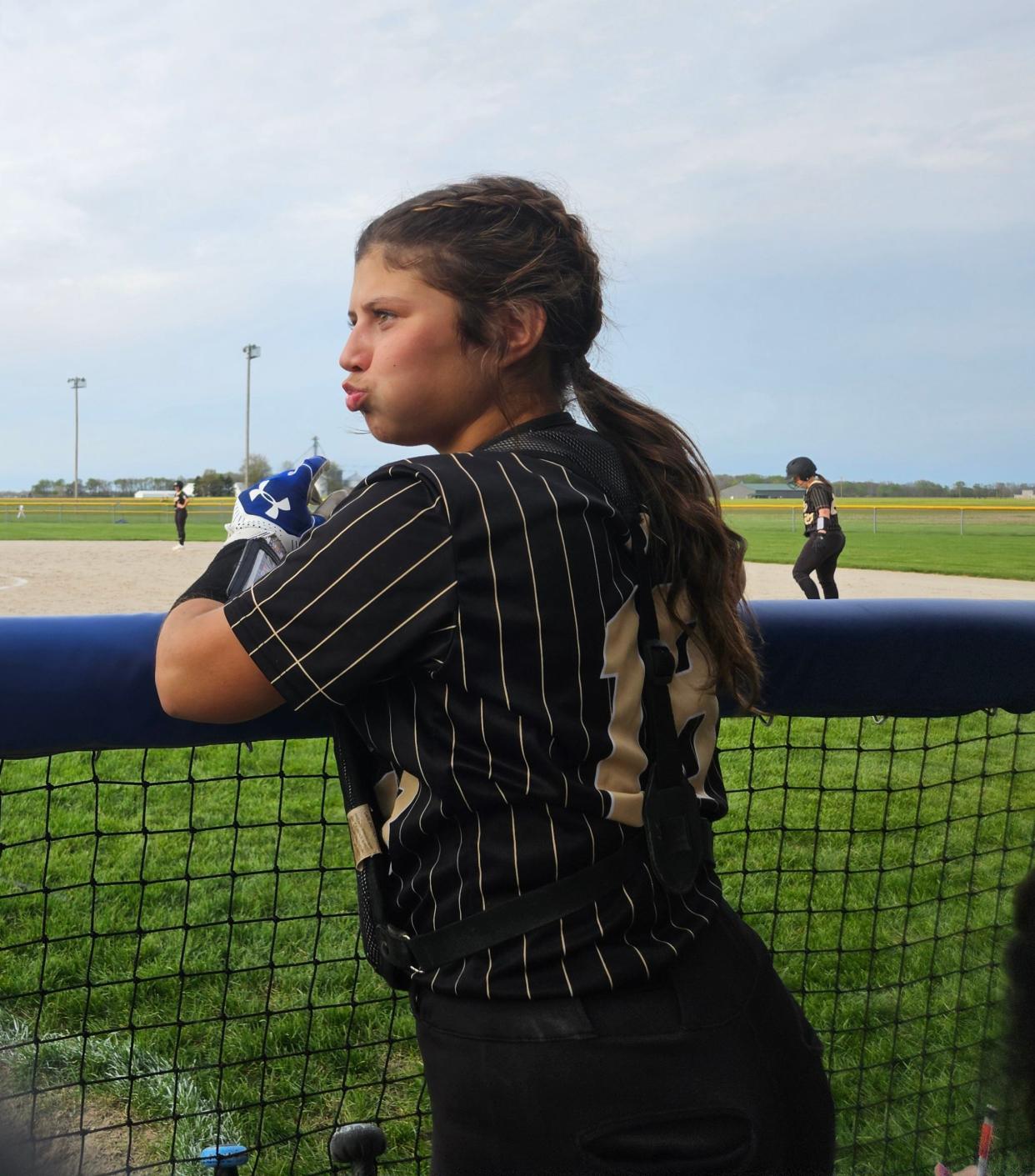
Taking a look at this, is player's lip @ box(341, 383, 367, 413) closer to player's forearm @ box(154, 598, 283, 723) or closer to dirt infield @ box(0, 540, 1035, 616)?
player's forearm @ box(154, 598, 283, 723)

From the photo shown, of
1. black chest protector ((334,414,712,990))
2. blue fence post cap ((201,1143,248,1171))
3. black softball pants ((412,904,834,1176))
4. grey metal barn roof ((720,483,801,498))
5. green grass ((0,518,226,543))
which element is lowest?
blue fence post cap ((201,1143,248,1171))

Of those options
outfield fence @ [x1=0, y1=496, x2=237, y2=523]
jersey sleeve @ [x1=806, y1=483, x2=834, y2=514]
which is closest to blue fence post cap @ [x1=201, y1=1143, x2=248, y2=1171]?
jersey sleeve @ [x1=806, y1=483, x2=834, y2=514]

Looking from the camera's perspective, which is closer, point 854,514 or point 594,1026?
point 594,1026

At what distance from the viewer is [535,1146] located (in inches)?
47.7

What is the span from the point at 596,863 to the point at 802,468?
567 inches

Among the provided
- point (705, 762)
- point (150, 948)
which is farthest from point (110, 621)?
point (150, 948)

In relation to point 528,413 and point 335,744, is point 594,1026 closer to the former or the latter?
point 335,744

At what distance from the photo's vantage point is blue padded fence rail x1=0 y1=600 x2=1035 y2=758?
4.93 feet

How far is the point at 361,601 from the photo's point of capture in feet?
3.98

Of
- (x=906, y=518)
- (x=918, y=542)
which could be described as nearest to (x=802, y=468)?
(x=918, y=542)

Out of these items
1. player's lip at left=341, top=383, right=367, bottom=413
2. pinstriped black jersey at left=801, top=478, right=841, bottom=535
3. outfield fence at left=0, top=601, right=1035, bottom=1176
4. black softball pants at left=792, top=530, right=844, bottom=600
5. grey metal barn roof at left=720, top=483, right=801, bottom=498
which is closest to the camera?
player's lip at left=341, top=383, right=367, bottom=413

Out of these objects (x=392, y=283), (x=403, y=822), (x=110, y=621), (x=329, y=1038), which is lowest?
(x=329, y=1038)

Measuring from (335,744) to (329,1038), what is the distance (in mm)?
1764

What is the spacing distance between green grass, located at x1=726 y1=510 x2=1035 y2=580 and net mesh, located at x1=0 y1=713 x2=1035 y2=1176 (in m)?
7.00
